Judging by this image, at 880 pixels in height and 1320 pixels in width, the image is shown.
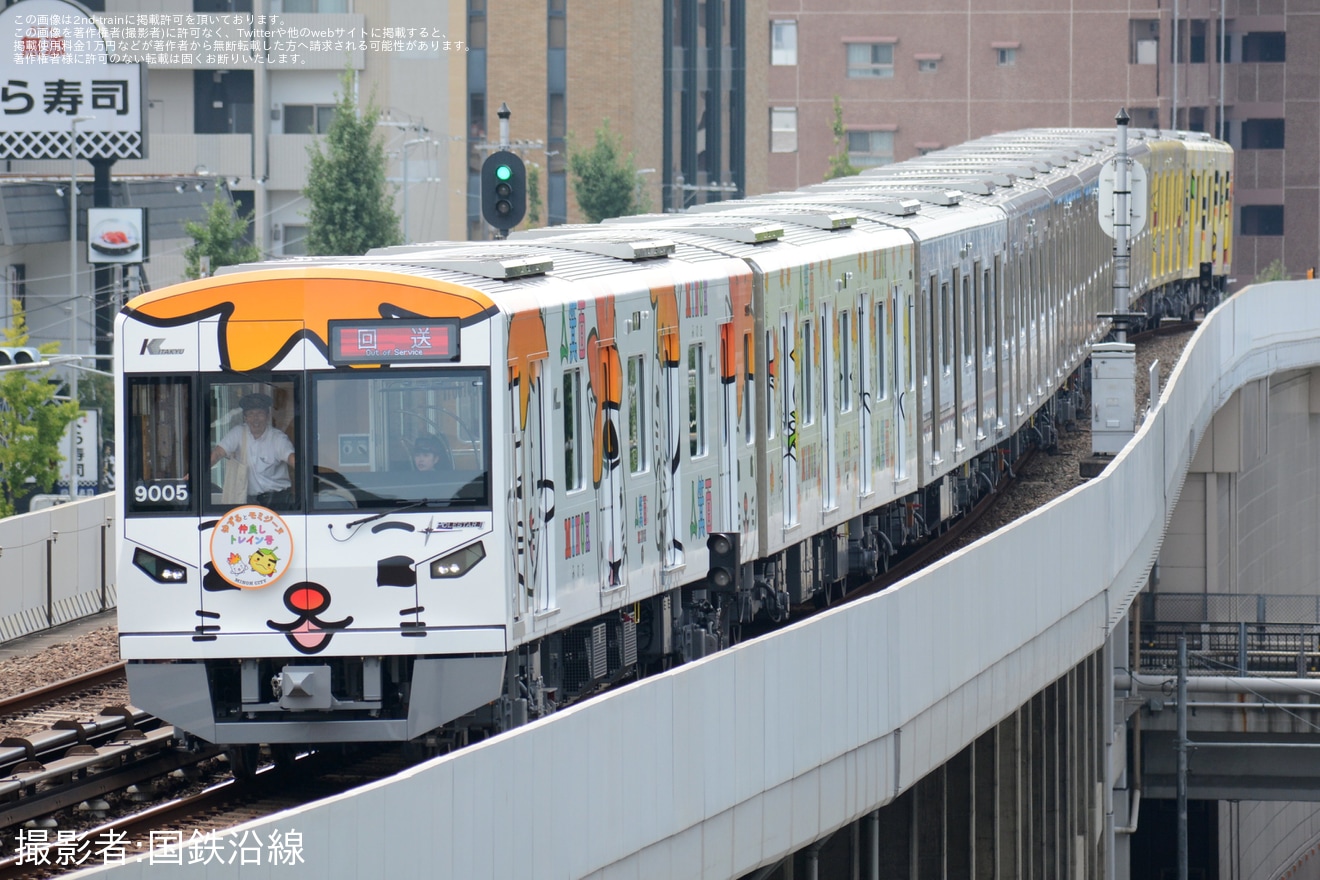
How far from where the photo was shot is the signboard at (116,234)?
34875mm

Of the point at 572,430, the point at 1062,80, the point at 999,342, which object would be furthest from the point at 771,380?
the point at 1062,80

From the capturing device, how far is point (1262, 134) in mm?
74688

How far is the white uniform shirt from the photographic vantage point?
1106cm

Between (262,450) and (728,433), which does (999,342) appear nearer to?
(728,433)

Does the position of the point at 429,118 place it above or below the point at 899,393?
above

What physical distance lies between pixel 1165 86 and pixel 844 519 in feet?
187

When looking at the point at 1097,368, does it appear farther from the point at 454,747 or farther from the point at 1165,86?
the point at 1165,86

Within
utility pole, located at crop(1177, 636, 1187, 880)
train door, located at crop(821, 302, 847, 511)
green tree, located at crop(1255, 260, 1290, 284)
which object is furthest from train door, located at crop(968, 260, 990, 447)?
green tree, located at crop(1255, 260, 1290, 284)

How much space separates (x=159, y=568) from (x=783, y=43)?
214ft

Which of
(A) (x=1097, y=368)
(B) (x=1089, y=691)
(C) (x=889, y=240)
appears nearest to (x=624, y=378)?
(C) (x=889, y=240)

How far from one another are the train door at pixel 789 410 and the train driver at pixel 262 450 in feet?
16.2

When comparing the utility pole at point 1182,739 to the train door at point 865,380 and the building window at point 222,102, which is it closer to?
the train door at point 865,380

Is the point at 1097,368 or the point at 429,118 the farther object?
the point at 429,118

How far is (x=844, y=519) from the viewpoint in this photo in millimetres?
17094
